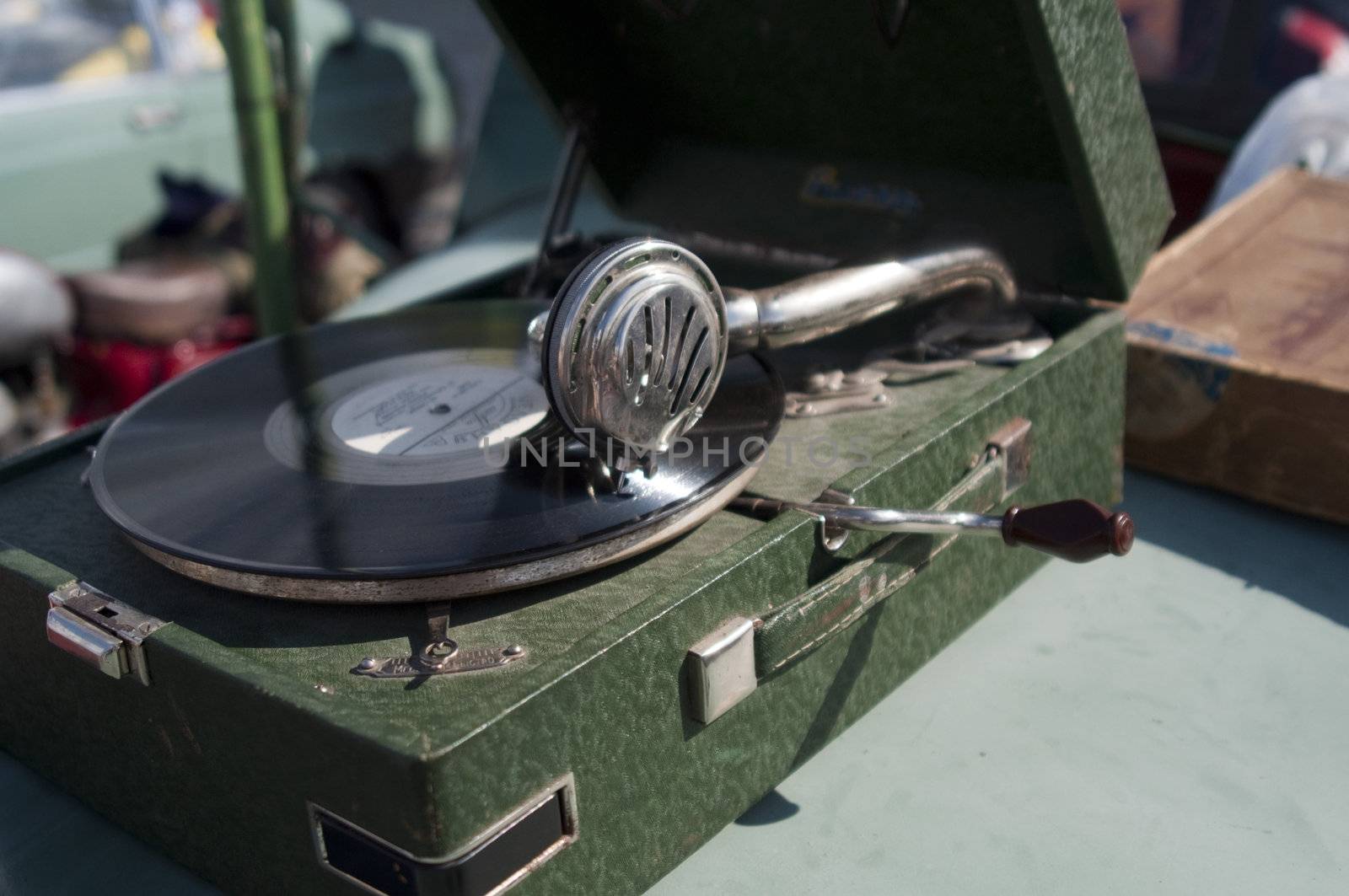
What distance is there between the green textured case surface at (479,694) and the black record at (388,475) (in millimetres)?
47

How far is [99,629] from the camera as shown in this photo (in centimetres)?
95

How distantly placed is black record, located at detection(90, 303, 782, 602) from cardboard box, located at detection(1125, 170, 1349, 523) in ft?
1.85

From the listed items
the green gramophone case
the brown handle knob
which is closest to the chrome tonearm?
the green gramophone case

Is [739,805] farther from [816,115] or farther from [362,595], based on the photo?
[816,115]

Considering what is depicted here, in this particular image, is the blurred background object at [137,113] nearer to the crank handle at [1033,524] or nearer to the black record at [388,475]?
the black record at [388,475]

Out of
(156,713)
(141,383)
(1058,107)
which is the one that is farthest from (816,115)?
(141,383)

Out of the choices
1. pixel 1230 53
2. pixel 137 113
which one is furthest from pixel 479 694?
pixel 137 113

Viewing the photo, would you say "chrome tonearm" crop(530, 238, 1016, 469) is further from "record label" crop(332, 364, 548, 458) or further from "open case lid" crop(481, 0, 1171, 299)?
"open case lid" crop(481, 0, 1171, 299)

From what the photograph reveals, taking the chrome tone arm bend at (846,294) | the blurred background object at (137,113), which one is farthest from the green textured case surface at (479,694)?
the blurred background object at (137,113)

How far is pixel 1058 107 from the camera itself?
124 centimetres

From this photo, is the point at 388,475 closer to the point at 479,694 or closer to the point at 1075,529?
the point at 479,694

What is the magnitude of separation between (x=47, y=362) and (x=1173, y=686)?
307 centimetres

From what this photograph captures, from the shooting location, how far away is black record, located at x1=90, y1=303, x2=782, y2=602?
99cm

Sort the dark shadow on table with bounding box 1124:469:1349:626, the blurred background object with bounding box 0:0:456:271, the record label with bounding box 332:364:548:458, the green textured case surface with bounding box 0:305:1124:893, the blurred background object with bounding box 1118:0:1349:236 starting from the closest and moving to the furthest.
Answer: the green textured case surface with bounding box 0:305:1124:893
the record label with bounding box 332:364:548:458
the dark shadow on table with bounding box 1124:469:1349:626
the blurred background object with bounding box 1118:0:1349:236
the blurred background object with bounding box 0:0:456:271
